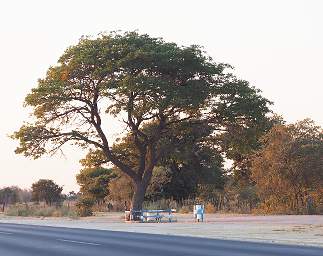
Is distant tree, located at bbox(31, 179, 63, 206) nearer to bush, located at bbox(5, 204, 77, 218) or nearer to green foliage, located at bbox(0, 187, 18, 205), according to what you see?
green foliage, located at bbox(0, 187, 18, 205)

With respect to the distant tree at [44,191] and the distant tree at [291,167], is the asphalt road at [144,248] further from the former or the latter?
the distant tree at [44,191]

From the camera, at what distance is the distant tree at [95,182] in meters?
79.1

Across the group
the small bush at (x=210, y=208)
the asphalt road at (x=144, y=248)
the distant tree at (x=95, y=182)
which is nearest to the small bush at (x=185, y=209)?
the small bush at (x=210, y=208)

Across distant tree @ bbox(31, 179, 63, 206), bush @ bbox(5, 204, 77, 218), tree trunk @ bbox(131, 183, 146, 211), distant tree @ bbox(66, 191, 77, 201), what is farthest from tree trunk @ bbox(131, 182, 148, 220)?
distant tree @ bbox(66, 191, 77, 201)

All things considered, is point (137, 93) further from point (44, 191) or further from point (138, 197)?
point (44, 191)

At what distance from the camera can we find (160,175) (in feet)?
212

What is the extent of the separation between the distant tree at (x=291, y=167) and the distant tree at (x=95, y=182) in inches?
1357

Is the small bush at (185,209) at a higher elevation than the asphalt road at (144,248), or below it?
higher

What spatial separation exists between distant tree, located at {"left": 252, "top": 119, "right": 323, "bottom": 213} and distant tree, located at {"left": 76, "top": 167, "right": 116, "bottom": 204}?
3447cm

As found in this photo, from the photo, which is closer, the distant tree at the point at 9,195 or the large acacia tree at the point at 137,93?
the large acacia tree at the point at 137,93

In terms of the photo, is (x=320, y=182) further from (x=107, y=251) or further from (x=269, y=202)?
(x=107, y=251)

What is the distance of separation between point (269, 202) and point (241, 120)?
19.4ft

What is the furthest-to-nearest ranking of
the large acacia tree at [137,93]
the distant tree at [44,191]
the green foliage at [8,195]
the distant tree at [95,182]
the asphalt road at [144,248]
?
the green foliage at [8,195] < the distant tree at [44,191] < the distant tree at [95,182] < the large acacia tree at [137,93] < the asphalt road at [144,248]

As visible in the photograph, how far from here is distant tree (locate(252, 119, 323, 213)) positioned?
143 feet
